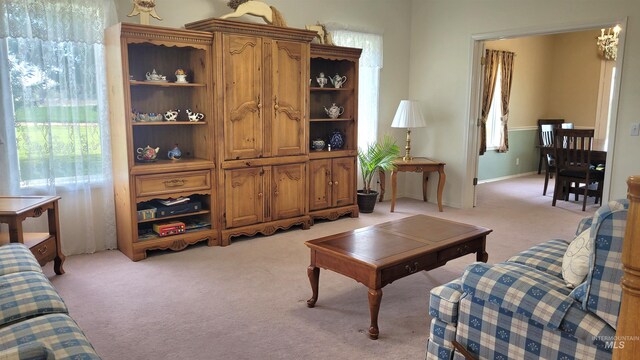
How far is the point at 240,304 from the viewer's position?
3168 millimetres

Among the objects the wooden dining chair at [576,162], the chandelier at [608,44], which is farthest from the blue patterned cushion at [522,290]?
the chandelier at [608,44]

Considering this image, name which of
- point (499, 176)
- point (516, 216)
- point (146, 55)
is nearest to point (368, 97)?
point (516, 216)

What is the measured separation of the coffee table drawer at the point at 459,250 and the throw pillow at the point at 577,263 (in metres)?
0.94

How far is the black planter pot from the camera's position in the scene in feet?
18.7

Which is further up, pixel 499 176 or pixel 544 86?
pixel 544 86

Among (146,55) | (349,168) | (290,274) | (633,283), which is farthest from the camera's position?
(349,168)

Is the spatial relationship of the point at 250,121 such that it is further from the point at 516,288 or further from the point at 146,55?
the point at 516,288

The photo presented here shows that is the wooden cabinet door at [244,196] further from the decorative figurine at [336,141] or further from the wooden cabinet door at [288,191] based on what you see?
the decorative figurine at [336,141]

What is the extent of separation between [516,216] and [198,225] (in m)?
3.55

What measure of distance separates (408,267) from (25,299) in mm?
1914

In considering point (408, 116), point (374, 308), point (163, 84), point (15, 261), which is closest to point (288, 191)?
point (163, 84)

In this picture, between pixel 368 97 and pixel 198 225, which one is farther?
pixel 368 97

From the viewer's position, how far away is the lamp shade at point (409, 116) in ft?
19.2

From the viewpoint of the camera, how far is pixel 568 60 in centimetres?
882
